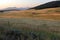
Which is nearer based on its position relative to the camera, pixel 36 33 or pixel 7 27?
pixel 36 33

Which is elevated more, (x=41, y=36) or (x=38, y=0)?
(x=38, y=0)

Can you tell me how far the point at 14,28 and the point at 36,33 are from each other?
0.16 m

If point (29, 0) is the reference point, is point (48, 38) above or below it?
below

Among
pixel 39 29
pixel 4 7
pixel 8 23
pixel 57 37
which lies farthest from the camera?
pixel 4 7

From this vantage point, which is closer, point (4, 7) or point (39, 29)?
point (39, 29)

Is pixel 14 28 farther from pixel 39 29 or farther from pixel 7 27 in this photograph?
pixel 39 29

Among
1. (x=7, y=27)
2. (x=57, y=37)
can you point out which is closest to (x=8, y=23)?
(x=7, y=27)

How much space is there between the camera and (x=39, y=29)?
0.70 m

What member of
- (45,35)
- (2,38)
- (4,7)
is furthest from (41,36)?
(4,7)

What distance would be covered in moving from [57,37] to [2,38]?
325mm

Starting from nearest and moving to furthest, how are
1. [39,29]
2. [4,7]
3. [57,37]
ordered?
[57,37], [39,29], [4,7]

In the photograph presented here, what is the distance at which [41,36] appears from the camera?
2.10ft

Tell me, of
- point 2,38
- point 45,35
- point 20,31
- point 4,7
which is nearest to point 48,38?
point 45,35

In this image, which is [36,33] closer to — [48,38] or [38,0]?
[48,38]
